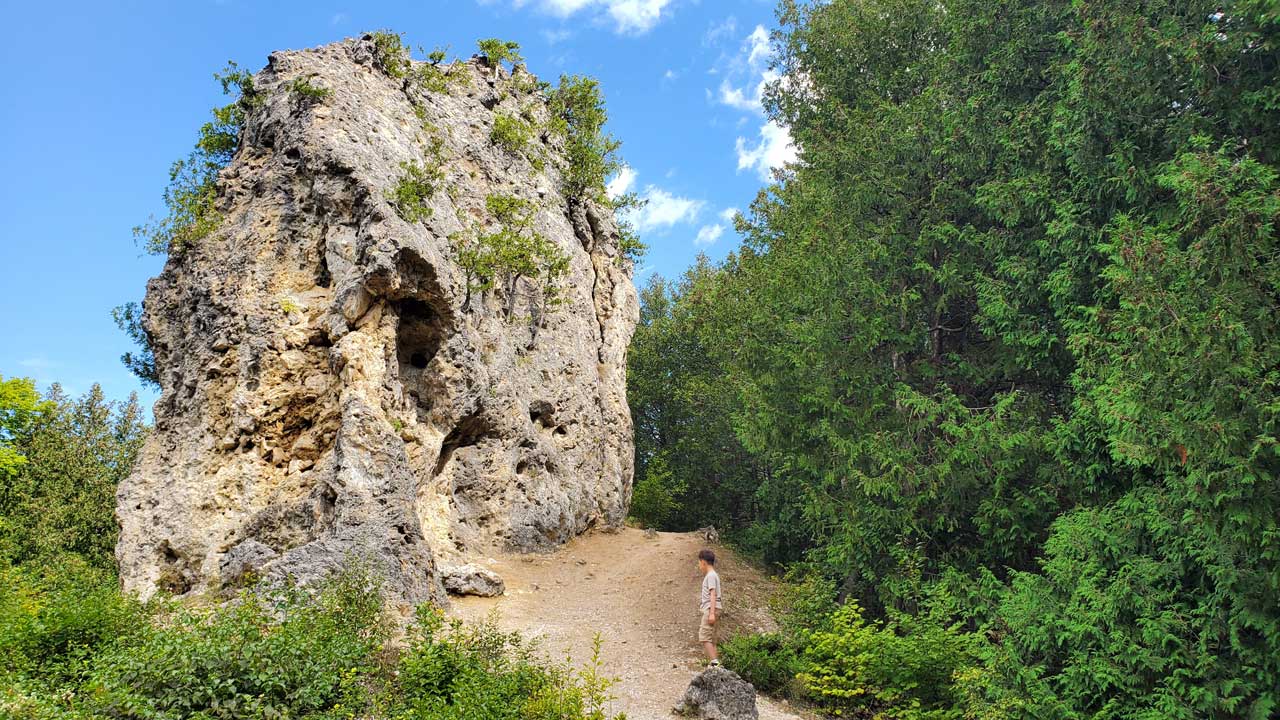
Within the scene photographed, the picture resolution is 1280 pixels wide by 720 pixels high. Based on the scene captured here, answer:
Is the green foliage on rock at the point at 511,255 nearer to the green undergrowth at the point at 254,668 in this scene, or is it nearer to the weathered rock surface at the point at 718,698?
the green undergrowth at the point at 254,668

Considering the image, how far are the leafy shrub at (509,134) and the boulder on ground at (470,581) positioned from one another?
12.7 m

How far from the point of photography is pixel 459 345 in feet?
50.5

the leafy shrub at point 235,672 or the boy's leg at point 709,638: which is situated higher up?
the leafy shrub at point 235,672

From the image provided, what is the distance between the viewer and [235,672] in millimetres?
6395

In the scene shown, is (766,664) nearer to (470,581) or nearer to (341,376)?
(470,581)

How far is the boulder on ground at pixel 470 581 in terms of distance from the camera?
1288cm

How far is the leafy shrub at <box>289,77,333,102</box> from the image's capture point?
1446 centimetres

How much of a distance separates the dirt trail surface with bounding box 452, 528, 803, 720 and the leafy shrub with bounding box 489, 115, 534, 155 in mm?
11393

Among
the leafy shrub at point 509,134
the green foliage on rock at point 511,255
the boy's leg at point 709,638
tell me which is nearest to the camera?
the boy's leg at point 709,638

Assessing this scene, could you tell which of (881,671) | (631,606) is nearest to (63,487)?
(631,606)

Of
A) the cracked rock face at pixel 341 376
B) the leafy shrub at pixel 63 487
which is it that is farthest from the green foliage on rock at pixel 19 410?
the cracked rock face at pixel 341 376

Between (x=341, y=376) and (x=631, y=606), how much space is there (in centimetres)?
681

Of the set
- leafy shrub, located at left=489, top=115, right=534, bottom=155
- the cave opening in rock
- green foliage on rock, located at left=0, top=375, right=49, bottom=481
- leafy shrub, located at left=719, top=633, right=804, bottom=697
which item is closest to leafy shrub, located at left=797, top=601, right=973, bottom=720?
leafy shrub, located at left=719, top=633, right=804, bottom=697

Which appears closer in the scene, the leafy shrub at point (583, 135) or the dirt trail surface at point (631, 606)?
the dirt trail surface at point (631, 606)
